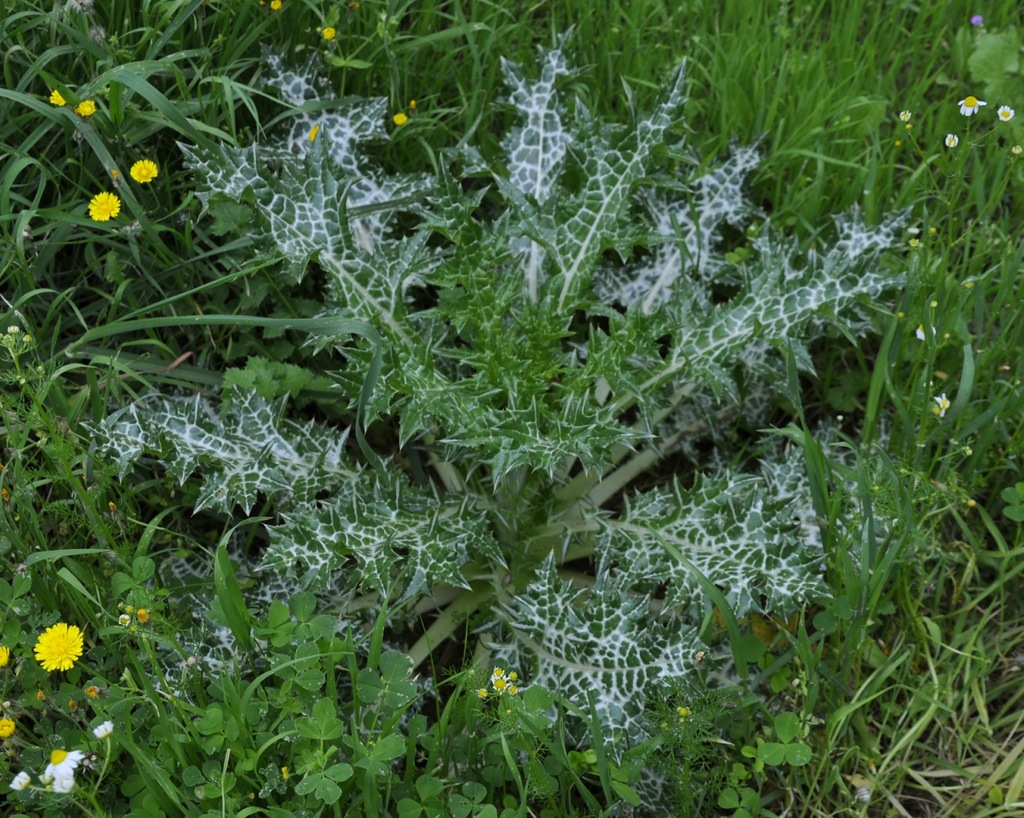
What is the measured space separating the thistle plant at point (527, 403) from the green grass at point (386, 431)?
129 mm

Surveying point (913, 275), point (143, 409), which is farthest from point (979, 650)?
point (143, 409)

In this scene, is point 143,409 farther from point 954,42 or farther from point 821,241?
point 954,42

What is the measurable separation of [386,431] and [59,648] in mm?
1094

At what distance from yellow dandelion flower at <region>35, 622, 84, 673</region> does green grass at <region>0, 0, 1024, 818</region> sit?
81 millimetres

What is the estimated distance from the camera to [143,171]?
265 cm

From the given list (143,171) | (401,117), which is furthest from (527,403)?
(143,171)

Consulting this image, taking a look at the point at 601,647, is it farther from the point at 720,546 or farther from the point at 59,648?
the point at 59,648

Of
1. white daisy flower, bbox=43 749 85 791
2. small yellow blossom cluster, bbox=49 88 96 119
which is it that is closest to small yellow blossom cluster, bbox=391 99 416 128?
small yellow blossom cluster, bbox=49 88 96 119

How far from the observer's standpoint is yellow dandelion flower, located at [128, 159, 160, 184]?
8.67 feet

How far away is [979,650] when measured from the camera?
2627 millimetres

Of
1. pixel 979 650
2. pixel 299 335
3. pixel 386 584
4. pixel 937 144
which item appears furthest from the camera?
pixel 937 144

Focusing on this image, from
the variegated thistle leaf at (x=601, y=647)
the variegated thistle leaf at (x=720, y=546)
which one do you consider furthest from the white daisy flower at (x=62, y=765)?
the variegated thistle leaf at (x=720, y=546)

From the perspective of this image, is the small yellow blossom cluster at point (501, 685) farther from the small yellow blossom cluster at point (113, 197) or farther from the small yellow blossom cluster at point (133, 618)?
the small yellow blossom cluster at point (113, 197)

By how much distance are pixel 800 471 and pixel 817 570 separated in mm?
405
